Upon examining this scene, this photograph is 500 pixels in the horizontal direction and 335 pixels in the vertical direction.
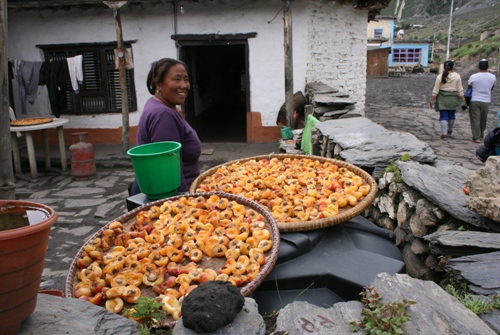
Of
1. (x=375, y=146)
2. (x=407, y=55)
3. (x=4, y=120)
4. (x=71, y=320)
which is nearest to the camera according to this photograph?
(x=71, y=320)

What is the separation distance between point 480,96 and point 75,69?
9.03 meters

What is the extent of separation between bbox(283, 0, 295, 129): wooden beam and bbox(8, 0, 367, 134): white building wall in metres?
0.90

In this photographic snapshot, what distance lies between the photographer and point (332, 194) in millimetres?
2809

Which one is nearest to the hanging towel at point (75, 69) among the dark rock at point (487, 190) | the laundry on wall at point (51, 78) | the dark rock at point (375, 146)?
the laundry on wall at point (51, 78)

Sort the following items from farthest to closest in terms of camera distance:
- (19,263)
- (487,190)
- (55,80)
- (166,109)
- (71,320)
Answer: (55,80)
(166,109)
(487,190)
(71,320)
(19,263)

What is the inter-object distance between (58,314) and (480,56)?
4337cm

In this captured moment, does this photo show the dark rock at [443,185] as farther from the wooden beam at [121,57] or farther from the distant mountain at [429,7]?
the distant mountain at [429,7]

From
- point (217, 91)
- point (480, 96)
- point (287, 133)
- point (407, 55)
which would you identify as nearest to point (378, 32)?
point (407, 55)

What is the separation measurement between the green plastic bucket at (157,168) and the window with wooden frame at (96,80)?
695 centimetres

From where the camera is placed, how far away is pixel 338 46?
9055 mm

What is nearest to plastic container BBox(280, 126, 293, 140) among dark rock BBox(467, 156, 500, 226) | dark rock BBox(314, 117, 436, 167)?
dark rock BBox(314, 117, 436, 167)

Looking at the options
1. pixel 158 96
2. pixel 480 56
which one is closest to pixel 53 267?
pixel 158 96

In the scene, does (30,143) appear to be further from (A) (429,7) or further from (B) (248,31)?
(A) (429,7)

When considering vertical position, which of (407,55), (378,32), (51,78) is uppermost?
(378,32)
